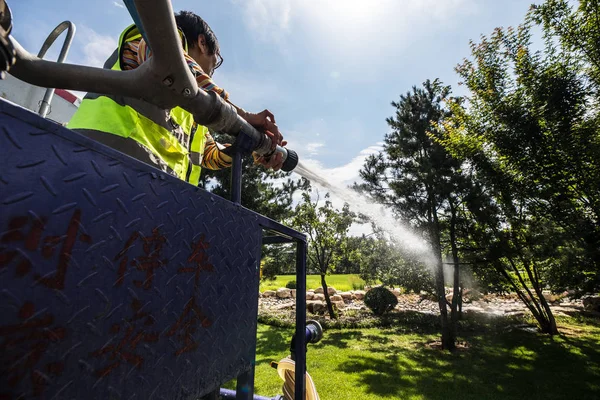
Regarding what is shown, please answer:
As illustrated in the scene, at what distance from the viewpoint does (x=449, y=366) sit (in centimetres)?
985

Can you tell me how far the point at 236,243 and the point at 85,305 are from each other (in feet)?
2.08

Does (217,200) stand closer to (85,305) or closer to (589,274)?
(85,305)

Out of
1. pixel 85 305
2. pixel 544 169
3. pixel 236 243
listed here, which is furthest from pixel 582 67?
pixel 85 305

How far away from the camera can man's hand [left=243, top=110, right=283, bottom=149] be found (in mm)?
1528

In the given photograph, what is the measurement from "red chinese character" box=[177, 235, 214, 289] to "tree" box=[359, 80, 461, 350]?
11.9 meters

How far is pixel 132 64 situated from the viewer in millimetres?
1312

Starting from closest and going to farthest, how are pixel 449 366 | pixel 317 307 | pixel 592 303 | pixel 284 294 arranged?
1. pixel 449 366
2. pixel 592 303
3. pixel 317 307
4. pixel 284 294

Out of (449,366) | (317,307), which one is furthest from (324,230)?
(449,366)

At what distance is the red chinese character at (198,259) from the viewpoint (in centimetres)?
102

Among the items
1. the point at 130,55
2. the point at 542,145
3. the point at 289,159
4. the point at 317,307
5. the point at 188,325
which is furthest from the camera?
the point at 317,307

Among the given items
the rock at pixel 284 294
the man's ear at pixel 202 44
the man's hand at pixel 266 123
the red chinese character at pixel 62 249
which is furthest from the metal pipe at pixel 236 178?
the rock at pixel 284 294

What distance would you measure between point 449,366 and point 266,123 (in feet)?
37.8

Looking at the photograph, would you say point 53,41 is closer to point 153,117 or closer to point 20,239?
point 153,117

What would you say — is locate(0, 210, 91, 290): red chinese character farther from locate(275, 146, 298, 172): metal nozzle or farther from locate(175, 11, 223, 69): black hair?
locate(175, 11, 223, 69): black hair
